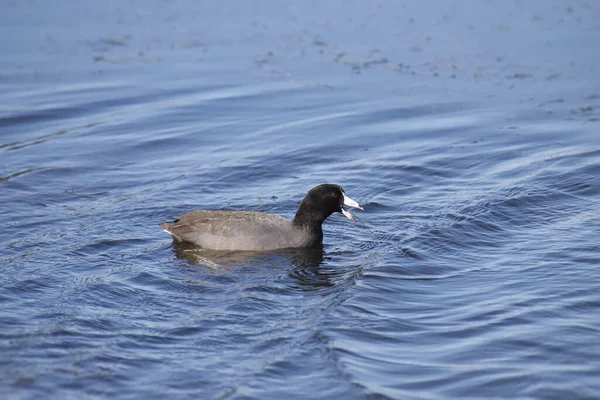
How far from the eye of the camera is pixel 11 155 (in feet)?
45.8

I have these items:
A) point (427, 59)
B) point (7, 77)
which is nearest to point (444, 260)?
point (427, 59)

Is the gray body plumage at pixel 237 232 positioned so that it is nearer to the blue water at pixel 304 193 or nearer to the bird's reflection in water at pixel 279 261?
the bird's reflection in water at pixel 279 261

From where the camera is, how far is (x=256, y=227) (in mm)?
10367

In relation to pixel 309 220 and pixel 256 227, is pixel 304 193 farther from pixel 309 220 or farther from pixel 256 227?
pixel 256 227

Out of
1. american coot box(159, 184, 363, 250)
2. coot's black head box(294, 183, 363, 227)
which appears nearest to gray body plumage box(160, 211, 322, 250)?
american coot box(159, 184, 363, 250)

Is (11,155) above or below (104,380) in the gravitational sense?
above

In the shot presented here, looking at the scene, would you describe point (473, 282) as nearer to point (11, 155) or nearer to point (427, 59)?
point (11, 155)

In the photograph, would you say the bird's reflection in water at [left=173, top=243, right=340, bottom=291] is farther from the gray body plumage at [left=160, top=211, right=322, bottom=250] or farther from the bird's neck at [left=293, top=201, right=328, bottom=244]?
the bird's neck at [left=293, top=201, right=328, bottom=244]

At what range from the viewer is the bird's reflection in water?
376 inches

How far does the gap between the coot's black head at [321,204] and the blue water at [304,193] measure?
0.41m

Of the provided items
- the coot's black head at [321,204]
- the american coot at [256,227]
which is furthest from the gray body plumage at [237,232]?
the coot's black head at [321,204]

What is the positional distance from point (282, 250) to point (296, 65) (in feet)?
30.9

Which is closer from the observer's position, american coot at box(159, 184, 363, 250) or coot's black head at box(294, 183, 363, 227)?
american coot at box(159, 184, 363, 250)

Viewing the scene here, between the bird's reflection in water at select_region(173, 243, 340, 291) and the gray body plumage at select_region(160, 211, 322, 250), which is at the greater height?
the gray body plumage at select_region(160, 211, 322, 250)
